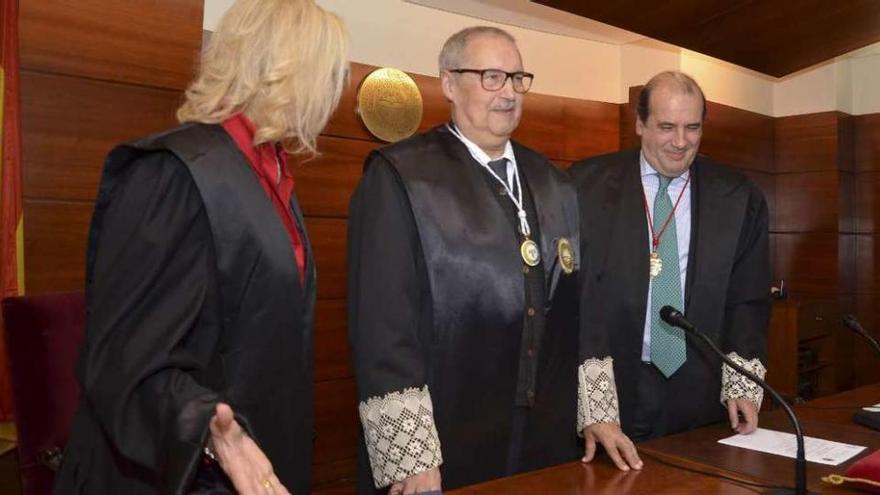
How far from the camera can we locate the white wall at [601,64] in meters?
4.80

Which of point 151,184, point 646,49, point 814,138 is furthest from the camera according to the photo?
point 814,138

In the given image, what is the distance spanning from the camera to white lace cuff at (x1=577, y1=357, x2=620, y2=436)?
7.00 ft

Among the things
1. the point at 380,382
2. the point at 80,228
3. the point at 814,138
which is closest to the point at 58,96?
the point at 80,228

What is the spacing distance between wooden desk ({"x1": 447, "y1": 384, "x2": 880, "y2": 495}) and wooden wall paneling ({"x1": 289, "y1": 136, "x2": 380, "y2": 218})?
2.83 m

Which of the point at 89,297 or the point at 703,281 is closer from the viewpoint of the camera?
the point at 89,297

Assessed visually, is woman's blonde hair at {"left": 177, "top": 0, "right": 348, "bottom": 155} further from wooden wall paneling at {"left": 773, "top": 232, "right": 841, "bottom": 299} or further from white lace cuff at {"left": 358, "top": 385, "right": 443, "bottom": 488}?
wooden wall paneling at {"left": 773, "top": 232, "right": 841, "bottom": 299}

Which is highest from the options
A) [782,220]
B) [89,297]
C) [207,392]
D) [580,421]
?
[782,220]

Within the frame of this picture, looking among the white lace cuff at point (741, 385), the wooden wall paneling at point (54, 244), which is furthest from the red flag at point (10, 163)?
the white lace cuff at point (741, 385)

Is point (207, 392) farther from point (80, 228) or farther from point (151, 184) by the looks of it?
point (80, 228)

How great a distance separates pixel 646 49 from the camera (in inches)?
241

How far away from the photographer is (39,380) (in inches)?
82.5

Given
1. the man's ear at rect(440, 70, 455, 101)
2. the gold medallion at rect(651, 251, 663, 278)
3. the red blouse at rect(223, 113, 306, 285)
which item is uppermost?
the man's ear at rect(440, 70, 455, 101)

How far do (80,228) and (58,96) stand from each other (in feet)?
1.86

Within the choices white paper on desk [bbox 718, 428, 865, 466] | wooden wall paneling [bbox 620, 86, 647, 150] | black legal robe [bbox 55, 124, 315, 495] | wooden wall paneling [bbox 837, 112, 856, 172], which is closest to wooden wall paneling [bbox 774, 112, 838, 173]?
wooden wall paneling [bbox 837, 112, 856, 172]
